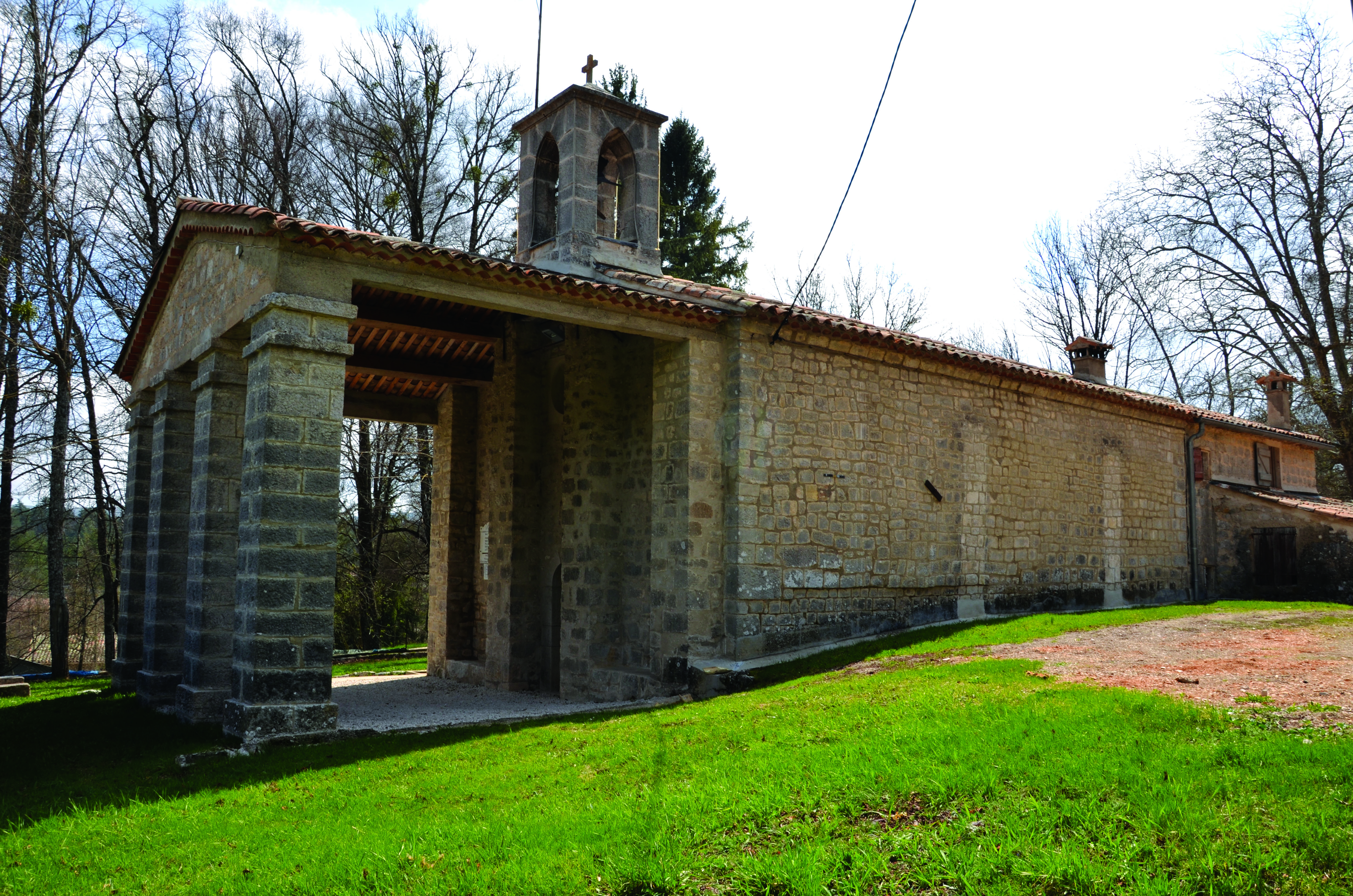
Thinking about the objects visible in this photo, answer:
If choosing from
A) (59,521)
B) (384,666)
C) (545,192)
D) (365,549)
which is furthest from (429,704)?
(365,549)

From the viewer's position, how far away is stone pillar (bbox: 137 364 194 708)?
1070 centimetres

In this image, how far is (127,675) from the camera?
1197 centimetres

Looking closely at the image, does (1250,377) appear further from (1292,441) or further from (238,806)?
(238,806)

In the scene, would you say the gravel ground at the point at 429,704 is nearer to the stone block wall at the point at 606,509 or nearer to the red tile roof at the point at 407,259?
the stone block wall at the point at 606,509

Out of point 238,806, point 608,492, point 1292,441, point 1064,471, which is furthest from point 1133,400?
point 238,806

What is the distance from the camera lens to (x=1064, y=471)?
14.3 m

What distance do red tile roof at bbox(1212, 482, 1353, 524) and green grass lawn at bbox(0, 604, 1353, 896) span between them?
499 inches

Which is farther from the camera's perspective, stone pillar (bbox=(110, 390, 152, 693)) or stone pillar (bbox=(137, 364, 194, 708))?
stone pillar (bbox=(110, 390, 152, 693))

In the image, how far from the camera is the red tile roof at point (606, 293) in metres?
8.10

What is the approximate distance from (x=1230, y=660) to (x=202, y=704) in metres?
9.45

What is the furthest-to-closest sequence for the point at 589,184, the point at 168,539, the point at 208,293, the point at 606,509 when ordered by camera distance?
the point at 589,184 → the point at 606,509 → the point at 168,539 → the point at 208,293

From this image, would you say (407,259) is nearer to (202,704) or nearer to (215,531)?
(215,531)

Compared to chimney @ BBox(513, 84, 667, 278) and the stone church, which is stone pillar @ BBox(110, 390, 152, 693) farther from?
chimney @ BBox(513, 84, 667, 278)

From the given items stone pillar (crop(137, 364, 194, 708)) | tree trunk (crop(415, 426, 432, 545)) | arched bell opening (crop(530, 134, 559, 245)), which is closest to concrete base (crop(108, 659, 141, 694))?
stone pillar (crop(137, 364, 194, 708))
